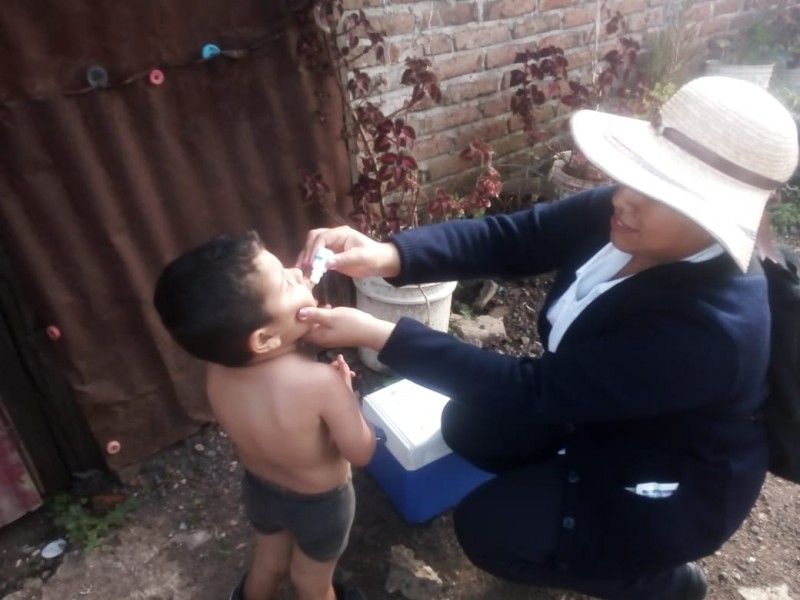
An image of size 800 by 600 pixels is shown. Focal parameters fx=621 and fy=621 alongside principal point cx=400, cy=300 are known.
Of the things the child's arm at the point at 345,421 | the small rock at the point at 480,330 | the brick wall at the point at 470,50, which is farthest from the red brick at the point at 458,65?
the child's arm at the point at 345,421

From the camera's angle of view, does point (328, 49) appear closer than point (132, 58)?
No

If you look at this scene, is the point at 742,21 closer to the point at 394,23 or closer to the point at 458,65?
the point at 458,65

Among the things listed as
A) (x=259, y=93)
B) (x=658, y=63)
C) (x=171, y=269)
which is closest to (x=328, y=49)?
(x=259, y=93)

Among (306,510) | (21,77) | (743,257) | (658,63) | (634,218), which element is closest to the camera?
(743,257)

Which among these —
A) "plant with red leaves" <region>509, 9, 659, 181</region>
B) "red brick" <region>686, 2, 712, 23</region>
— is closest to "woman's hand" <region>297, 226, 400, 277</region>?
"plant with red leaves" <region>509, 9, 659, 181</region>

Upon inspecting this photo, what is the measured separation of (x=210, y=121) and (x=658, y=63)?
10.0 ft

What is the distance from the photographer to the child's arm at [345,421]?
1.49 metres

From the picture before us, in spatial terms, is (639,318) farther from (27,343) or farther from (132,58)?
(27,343)

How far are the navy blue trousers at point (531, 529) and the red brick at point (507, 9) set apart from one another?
218 centimetres

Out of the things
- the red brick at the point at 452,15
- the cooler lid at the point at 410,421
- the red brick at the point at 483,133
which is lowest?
the cooler lid at the point at 410,421

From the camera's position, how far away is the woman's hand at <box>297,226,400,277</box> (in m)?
1.79

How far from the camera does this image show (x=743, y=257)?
1.32m

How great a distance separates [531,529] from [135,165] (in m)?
1.71

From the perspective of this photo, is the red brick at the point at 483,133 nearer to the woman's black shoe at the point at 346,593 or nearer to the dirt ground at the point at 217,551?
the dirt ground at the point at 217,551
